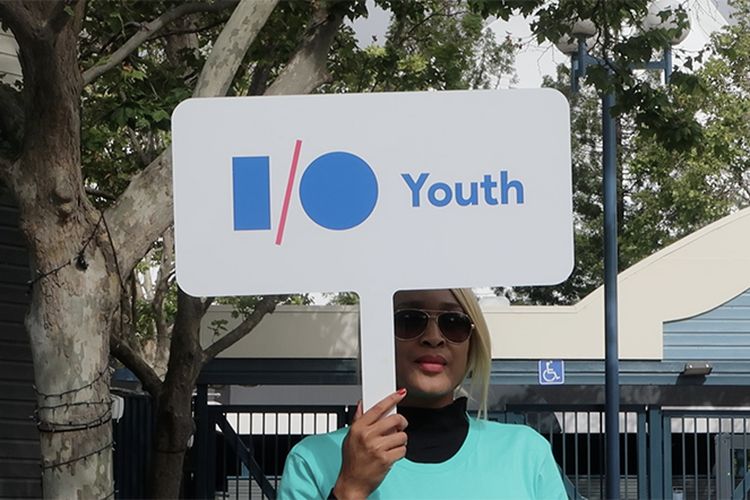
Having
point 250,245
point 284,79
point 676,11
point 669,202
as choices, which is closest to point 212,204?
point 250,245

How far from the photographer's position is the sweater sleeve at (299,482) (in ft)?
11.0

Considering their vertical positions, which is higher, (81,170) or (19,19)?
(19,19)

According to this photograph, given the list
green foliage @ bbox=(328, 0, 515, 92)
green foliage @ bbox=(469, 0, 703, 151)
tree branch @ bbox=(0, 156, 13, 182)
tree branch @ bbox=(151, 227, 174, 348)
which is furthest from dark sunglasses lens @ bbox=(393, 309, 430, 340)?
tree branch @ bbox=(151, 227, 174, 348)

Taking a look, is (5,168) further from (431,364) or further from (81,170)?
(431,364)

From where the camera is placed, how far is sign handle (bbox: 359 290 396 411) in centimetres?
345

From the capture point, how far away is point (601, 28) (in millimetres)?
13156

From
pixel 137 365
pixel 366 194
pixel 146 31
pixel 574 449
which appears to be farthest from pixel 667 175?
pixel 366 194

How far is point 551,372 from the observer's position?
1988 centimetres

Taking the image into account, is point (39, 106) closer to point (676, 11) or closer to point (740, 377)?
point (676, 11)

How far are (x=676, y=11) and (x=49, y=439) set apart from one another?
6820mm

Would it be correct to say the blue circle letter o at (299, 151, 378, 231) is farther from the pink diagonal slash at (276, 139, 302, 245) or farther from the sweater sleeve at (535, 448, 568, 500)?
the sweater sleeve at (535, 448, 568, 500)

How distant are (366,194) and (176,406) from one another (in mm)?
12205

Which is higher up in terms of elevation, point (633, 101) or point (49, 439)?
point (633, 101)

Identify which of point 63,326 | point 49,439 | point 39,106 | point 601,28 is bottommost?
point 49,439
